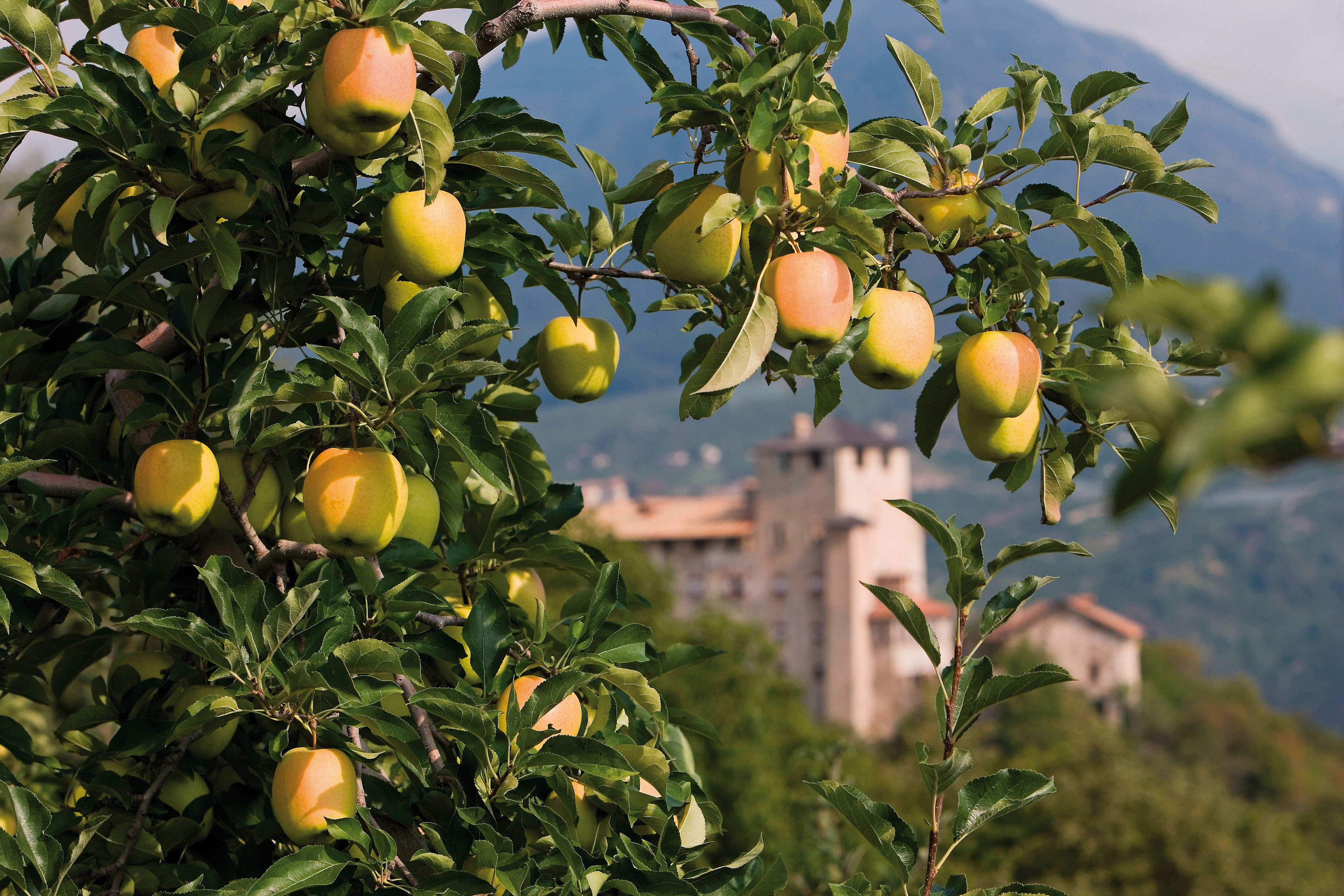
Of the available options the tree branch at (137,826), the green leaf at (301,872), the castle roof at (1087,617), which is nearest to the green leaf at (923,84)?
the green leaf at (301,872)

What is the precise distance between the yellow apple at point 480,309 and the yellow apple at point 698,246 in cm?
35

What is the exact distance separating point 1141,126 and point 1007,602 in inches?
4419

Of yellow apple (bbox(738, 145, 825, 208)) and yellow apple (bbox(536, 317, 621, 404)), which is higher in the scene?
yellow apple (bbox(738, 145, 825, 208))

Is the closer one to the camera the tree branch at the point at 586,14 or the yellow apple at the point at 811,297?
the yellow apple at the point at 811,297

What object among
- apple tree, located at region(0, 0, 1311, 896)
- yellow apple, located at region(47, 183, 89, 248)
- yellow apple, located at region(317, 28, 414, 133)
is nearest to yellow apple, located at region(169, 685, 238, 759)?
apple tree, located at region(0, 0, 1311, 896)

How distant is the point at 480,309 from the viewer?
1.67 metres

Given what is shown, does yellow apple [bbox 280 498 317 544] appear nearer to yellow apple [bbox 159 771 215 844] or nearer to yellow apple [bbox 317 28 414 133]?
yellow apple [bbox 159 771 215 844]

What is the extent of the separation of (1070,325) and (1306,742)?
159 ft

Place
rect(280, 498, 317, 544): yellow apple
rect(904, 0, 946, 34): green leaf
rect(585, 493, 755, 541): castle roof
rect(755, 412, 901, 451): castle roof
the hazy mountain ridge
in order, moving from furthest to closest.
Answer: the hazy mountain ridge
rect(585, 493, 755, 541): castle roof
rect(755, 412, 901, 451): castle roof
rect(280, 498, 317, 544): yellow apple
rect(904, 0, 946, 34): green leaf

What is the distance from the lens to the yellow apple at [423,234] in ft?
4.46

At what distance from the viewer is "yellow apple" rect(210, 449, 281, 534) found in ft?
5.18

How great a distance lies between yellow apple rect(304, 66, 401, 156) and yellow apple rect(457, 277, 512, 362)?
30 cm

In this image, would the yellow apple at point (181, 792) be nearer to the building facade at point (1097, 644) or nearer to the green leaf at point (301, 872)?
the green leaf at point (301, 872)

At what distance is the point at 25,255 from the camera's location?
1.87 m
